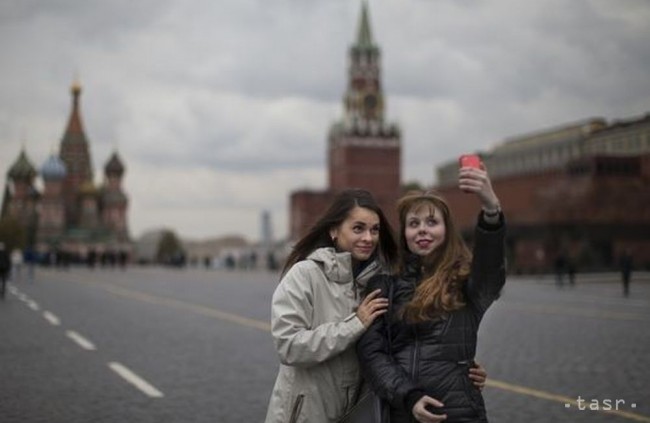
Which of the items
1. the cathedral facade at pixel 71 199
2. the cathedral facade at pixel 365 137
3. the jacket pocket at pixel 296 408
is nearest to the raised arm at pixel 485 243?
the jacket pocket at pixel 296 408

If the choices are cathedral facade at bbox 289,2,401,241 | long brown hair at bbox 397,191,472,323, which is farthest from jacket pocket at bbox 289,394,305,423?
cathedral facade at bbox 289,2,401,241

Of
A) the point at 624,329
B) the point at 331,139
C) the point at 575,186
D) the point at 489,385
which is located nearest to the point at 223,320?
the point at 624,329

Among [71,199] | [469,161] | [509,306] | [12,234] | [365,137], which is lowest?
[509,306]

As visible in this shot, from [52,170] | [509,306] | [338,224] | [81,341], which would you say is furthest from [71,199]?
[338,224]

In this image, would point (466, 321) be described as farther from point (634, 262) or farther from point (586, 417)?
point (634, 262)

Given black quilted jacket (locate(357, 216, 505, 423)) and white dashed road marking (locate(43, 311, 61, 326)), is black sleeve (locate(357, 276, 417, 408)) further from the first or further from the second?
white dashed road marking (locate(43, 311, 61, 326))

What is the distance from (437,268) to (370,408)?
0.62m

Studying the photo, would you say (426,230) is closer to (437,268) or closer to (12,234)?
(437,268)

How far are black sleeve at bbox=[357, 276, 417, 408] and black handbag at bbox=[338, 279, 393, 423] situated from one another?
0.02 metres

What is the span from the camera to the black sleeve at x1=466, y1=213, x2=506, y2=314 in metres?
3.49

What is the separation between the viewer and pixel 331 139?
397 feet

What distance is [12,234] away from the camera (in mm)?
108938

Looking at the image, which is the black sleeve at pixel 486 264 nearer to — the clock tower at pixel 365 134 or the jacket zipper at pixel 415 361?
the jacket zipper at pixel 415 361

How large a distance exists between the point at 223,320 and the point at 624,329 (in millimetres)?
7082
